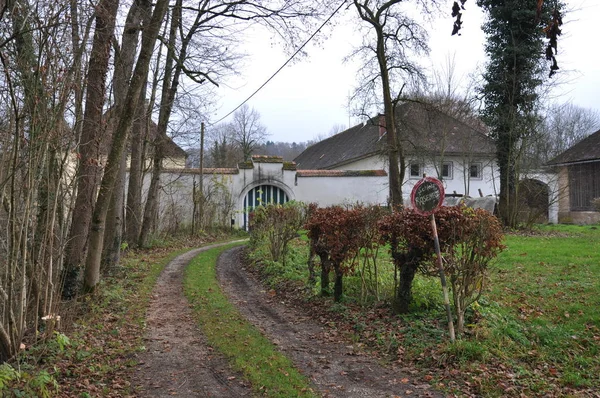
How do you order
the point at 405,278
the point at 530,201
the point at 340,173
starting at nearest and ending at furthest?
the point at 405,278, the point at 530,201, the point at 340,173

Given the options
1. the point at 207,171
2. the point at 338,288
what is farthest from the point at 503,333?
the point at 207,171

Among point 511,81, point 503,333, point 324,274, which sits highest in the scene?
point 511,81

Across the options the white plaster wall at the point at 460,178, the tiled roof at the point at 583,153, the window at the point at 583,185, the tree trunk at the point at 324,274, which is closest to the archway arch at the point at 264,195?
the white plaster wall at the point at 460,178

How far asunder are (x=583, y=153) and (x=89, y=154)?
92.0 feet

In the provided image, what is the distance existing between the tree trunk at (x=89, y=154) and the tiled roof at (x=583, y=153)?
26579 mm

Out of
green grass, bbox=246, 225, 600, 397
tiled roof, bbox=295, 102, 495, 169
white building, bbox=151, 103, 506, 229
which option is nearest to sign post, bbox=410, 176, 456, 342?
green grass, bbox=246, 225, 600, 397

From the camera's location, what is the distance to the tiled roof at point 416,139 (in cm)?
2094

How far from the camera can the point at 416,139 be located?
25.1 m

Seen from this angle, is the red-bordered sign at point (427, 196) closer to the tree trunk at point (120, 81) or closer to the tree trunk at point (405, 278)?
the tree trunk at point (405, 278)

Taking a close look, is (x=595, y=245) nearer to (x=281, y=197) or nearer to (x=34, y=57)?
(x=34, y=57)

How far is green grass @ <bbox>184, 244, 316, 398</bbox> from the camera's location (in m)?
4.91

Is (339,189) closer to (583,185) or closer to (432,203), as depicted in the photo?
(583,185)

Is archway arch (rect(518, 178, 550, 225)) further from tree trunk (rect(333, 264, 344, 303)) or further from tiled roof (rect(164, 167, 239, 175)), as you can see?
tree trunk (rect(333, 264, 344, 303))

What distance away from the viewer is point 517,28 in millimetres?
19922
